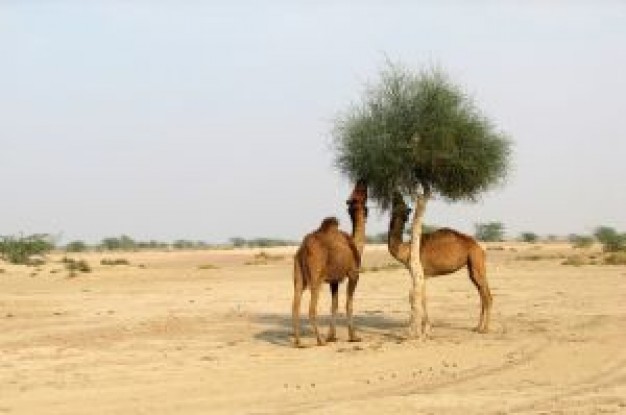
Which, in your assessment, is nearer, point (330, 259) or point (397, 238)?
point (330, 259)

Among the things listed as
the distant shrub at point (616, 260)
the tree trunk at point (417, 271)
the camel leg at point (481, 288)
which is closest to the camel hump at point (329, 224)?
the tree trunk at point (417, 271)

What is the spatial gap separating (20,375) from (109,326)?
23.6ft

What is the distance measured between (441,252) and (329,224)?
234 cm

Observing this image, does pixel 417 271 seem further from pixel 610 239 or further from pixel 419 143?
pixel 610 239

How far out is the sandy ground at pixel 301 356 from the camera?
11.9 m

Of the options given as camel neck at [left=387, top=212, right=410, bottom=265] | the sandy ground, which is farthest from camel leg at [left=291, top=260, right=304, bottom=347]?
camel neck at [left=387, top=212, right=410, bottom=265]

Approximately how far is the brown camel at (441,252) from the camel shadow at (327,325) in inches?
50.3

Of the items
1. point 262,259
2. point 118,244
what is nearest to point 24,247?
point 262,259

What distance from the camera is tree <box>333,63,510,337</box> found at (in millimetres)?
17891

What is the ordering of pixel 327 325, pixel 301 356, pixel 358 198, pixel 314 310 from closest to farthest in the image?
pixel 301 356 < pixel 314 310 < pixel 358 198 < pixel 327 325

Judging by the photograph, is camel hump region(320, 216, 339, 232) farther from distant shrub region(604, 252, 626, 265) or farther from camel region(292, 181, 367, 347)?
distant shrub region(604, 252, 626, 265)

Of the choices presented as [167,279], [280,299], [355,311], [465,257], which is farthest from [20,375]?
[167,279]

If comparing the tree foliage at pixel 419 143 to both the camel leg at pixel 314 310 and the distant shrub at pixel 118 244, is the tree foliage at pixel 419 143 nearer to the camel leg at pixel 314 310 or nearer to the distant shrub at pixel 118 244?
the camel leg at pixel 314 310

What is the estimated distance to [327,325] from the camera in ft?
70.8
